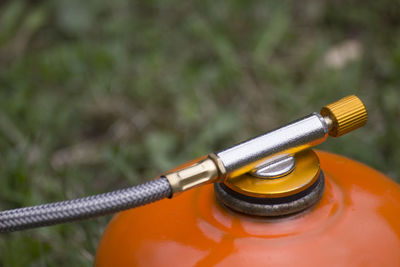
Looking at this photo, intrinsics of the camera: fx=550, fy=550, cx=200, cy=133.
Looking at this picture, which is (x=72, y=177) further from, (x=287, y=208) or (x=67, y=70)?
(x=287, y=208)

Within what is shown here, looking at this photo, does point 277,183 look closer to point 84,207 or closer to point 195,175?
point 195,175

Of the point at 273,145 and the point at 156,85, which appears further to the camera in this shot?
the point at 156,85

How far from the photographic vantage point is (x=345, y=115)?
76 cm

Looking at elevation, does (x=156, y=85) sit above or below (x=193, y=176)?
below

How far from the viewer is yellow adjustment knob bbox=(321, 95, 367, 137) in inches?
29.8

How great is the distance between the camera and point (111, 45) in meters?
1.92

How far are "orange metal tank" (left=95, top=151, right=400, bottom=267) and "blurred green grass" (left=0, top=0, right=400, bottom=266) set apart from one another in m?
0.35

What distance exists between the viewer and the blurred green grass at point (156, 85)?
52.1 inches

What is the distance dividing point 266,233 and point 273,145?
4.4 inches

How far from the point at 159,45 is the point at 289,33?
47 cm

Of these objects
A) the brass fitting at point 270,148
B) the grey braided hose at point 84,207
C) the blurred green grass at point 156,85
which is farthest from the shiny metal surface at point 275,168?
the blurred green grass at point 156,85

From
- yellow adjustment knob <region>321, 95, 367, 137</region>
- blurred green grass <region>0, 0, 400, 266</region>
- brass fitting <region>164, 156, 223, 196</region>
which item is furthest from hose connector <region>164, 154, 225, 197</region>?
blurred green grass <region>0, 0, 400, 266</region>

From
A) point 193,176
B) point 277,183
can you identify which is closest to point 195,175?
point 193,176

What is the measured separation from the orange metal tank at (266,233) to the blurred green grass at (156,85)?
1.14ft
